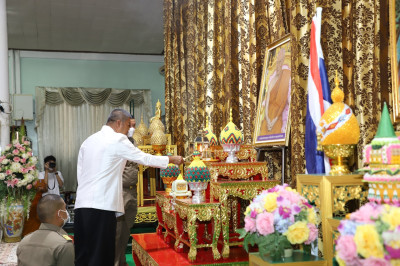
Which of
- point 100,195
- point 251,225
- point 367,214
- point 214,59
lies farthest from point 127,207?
point 367,214

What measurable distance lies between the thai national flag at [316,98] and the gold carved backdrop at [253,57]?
21 centimetres

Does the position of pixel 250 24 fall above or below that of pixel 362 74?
above

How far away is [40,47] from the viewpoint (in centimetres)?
1084

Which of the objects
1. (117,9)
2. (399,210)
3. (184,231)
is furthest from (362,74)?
(117,9)

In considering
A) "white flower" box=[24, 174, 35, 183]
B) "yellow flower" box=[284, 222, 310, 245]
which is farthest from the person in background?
"white flower" box=[24, 174, 35, 183]

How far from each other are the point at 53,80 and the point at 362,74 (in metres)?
9.71

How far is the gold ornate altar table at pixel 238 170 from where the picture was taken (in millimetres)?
3605

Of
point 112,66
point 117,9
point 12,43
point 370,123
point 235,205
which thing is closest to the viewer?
point 370,123

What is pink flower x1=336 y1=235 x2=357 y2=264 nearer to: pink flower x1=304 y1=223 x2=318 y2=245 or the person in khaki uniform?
pink flower x1=304 y1=223 x2=318 y2=245

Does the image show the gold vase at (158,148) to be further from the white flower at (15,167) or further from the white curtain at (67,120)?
the white curtain at (67,120)

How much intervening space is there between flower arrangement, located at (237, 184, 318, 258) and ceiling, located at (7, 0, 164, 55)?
22.0 ft

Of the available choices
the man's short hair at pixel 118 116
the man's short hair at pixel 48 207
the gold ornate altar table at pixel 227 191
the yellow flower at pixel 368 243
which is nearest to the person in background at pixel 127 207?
the man's short hair at pixel 118 116

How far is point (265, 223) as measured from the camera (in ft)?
7.43

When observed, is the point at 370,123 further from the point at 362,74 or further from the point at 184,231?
the point at 184,231
